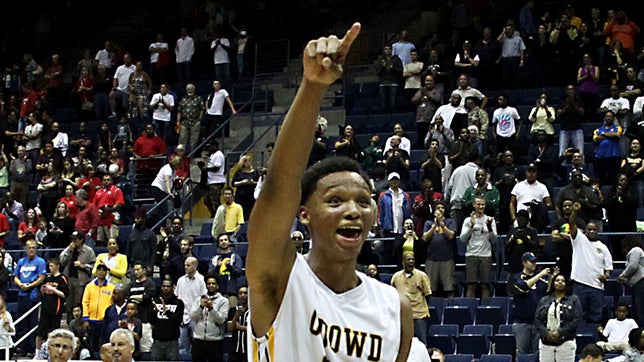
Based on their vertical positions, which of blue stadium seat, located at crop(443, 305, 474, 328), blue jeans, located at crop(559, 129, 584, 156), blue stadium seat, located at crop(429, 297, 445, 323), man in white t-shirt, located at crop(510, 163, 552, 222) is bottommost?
blue stadium seat, located at crop(443, 305, 474, 328)

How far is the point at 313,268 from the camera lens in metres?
3.85

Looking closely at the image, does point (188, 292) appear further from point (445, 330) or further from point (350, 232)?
point (350, 232)

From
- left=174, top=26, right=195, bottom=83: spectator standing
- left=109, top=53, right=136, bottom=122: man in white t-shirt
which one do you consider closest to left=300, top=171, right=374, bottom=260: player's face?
left=109, top=53, right=136, bottom=122: man in white t-shirt

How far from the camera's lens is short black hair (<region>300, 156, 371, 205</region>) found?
12.7 ft

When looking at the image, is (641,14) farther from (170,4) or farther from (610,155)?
(170,4)

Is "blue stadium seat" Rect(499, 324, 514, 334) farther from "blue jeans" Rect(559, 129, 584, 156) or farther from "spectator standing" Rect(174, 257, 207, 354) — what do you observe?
"blue jeans" Rect(559, 129, 584, 156)

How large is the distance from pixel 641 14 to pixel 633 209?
7.32 metres

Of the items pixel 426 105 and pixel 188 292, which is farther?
pixel 426 105

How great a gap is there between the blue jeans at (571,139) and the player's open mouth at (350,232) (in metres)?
14.9

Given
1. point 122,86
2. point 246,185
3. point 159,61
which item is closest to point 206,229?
point 246,185

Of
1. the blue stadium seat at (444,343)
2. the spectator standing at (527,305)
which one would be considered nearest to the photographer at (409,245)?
the blue stadium seat at (444,343)

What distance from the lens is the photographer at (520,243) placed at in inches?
607

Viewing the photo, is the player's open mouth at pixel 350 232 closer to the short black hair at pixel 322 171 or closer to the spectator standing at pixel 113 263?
the short black hair at pixel 322 171

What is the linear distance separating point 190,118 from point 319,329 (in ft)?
60.9
